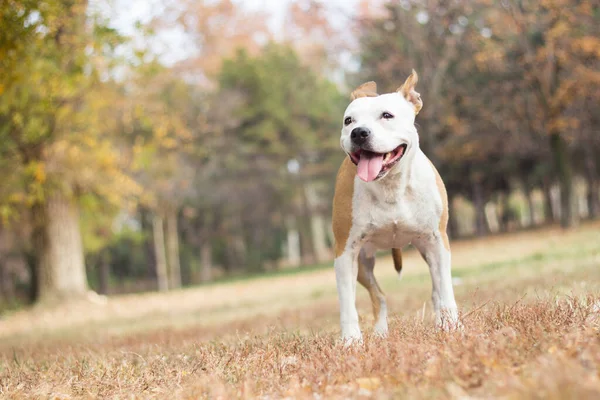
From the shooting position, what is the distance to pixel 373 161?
413cm

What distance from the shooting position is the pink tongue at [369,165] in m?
4.08

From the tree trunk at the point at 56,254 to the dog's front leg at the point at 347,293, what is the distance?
13030mm

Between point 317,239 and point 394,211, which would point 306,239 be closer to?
point 317,239

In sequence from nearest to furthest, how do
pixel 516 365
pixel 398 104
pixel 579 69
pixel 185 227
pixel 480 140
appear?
→ 1. pixel 516 365
2. pixel 398 104
3. pixel 579 69
4. pixel 480 140
5. pixel 185 227

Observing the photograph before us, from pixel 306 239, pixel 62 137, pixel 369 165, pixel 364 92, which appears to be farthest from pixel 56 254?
pixel 306 239

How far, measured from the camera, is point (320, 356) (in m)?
3.61

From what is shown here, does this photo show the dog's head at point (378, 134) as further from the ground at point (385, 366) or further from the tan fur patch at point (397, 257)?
the tan fur patch at point (397, 257)

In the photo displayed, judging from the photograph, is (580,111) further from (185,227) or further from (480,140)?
(185,227)

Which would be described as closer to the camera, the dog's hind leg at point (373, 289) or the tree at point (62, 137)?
the dog's hind leg at point (373, 289)

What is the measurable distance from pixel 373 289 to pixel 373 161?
1379 millimetres

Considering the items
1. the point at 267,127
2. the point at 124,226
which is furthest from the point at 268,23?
the point at 124,226

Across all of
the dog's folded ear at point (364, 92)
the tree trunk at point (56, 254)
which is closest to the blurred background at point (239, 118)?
the tree trunk at point (56, 254)

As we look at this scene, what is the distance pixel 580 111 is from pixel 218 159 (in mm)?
15888

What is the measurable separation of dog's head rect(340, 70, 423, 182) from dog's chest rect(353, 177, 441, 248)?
11.1 inches
